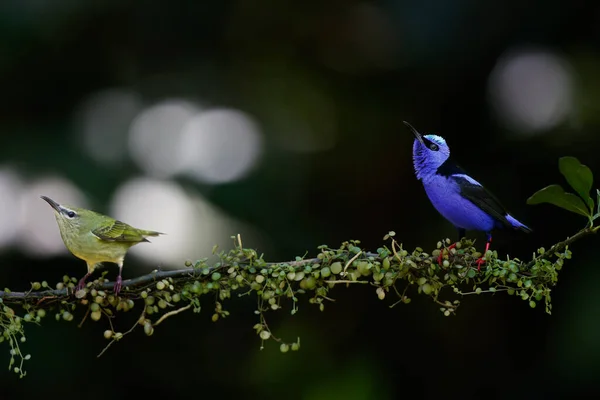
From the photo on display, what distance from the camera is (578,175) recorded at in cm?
136

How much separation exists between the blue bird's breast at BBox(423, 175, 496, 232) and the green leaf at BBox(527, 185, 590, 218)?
1.11 ft

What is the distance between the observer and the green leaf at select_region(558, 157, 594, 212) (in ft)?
4.33

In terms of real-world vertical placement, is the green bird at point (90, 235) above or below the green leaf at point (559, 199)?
below

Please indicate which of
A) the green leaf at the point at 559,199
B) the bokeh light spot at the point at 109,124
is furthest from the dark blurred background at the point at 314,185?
the green leaf at the point at 559,199

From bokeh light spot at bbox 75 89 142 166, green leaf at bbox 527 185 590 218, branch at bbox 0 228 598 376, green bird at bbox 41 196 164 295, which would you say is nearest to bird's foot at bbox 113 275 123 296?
branch at bbox 0 228 598 376

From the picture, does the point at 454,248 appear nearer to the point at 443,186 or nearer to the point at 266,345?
the point at 443,186

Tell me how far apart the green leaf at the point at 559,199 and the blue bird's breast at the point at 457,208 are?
338mm

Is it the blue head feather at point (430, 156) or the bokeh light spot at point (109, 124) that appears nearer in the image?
the blue head feather at point (430, 156)

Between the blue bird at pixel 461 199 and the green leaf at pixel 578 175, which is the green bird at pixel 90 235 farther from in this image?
the green leaf at pixel 578 175

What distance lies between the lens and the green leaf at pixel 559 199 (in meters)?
1.29

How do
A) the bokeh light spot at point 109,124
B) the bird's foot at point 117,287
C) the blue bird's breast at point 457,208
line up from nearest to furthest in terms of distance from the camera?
the bird's foot at point 117,287, the blue bird's breast at point 457,208, the bokeh light spot at point 109,124

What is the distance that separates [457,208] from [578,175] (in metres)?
0.41

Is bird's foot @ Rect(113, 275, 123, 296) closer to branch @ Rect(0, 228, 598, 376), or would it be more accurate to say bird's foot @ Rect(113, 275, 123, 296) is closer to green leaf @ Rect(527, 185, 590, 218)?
branch @ Rect(0, 228, 598, 376)

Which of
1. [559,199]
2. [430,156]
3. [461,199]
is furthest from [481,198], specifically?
[559,199]
